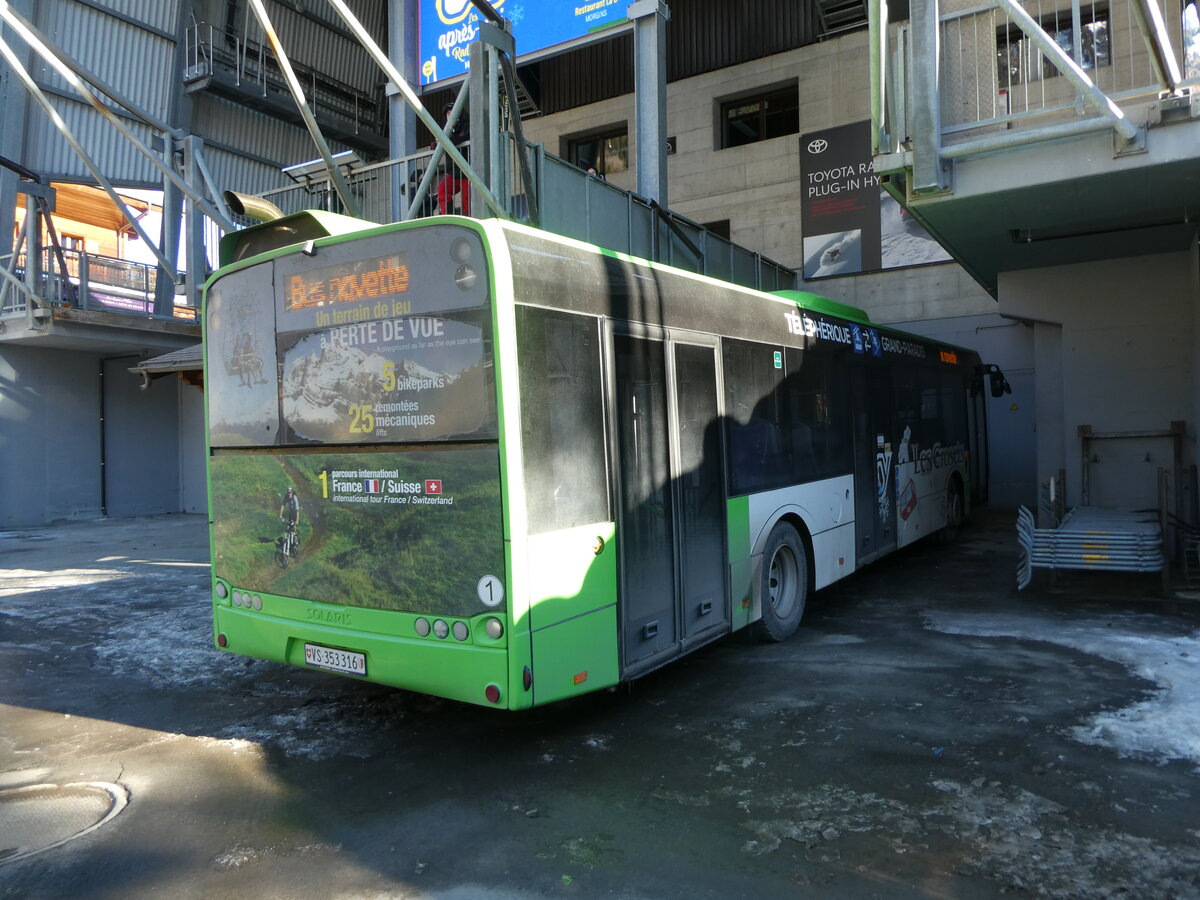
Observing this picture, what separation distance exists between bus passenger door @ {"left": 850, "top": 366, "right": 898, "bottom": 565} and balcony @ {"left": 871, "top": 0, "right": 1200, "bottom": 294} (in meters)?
1.77

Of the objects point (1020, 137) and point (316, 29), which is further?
point (316, 29)

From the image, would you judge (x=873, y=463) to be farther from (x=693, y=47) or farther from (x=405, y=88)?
(x=693, y=47)

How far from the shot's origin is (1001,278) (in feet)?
38.7

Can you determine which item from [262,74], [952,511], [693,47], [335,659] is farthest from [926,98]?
[262,74]

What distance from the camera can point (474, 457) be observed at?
4465 mm

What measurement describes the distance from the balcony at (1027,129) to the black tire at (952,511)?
436cm

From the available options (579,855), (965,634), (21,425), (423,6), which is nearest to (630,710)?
(579,855)

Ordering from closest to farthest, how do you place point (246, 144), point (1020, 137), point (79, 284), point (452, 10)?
point (1020, 137), point (452, 10), point (79, 284), point (246, 144)

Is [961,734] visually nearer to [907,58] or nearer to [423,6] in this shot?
[907,58]

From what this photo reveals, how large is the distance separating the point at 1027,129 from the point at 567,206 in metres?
5.37

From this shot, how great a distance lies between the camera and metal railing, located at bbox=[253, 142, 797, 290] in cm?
1040

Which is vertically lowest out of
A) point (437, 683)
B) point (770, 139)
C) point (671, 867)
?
point (671, 867)

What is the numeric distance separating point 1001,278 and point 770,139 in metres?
8.06

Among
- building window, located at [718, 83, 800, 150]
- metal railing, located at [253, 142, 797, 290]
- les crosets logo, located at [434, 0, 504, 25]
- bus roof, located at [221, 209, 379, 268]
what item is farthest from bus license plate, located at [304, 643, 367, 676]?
building window, located at [718, 83, 800, 150]
